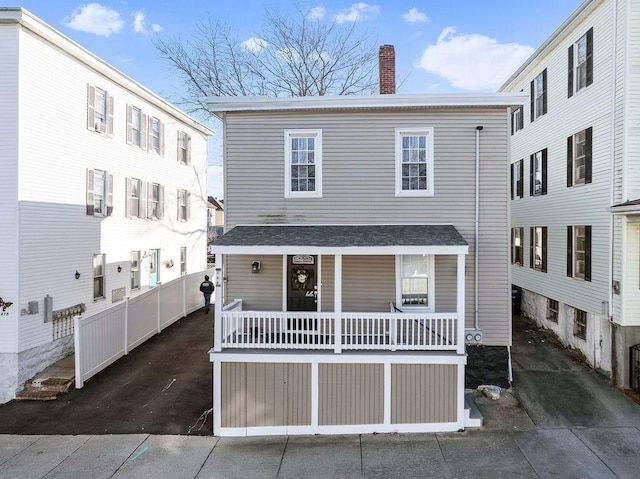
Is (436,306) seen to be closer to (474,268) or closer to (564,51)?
(474,268)

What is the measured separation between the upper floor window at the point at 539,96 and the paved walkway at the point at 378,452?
1042 cm

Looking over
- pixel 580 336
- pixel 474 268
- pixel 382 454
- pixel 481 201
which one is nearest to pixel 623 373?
pixel 580 336

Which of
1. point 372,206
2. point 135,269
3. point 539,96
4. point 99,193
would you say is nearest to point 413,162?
point 372,206

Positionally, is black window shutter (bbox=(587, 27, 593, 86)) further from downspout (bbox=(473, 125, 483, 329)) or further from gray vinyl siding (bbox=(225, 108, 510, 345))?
downspout (bbox=(473, 125, 483, 329))

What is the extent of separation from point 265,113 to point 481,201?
19.4 ft

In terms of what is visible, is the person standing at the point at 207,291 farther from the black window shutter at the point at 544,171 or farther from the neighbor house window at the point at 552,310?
the black window shutter at the point at 544,171

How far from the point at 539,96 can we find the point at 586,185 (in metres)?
4.91

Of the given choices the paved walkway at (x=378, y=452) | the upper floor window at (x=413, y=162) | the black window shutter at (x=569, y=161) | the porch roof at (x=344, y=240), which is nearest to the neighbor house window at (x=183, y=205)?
the porch roof at (x=344, y=240)

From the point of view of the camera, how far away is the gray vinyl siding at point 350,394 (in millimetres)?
7652

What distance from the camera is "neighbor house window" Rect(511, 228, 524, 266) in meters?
15.8

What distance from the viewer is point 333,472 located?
20.9 feet

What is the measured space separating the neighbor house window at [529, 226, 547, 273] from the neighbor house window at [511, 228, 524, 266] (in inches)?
40.5

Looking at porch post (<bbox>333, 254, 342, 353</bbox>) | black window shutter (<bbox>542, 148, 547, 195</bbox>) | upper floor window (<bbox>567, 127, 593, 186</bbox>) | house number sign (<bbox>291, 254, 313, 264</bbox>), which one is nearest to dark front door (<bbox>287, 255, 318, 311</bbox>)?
house number sign (<bbox>291, 254, 313, 264</bbox>)

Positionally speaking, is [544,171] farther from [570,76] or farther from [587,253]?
[587,253]
